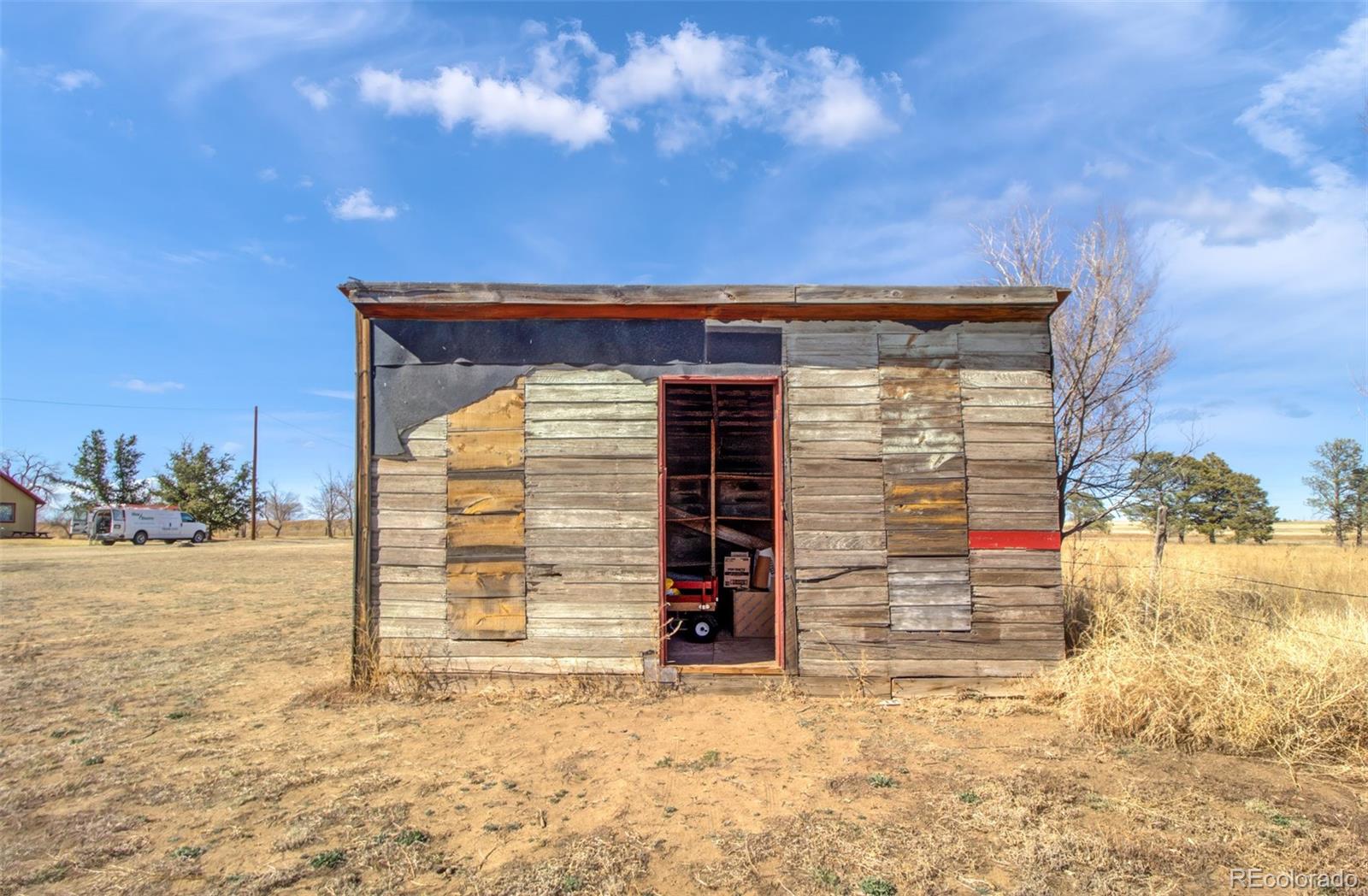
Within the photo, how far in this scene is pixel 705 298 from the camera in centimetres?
683

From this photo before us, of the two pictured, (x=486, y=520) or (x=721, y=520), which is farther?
(x=721, y=520)

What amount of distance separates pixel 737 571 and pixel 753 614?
589 mm

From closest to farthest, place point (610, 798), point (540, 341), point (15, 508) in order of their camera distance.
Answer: point (610, 798)
point (540, 341)
point (15, 508)

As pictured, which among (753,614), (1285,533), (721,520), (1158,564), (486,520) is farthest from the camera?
(1285,533)

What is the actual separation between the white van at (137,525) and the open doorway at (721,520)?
117 ft

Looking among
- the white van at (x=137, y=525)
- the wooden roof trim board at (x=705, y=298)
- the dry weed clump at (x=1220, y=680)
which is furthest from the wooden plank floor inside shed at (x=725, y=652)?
the white van at (x=137, y=525)

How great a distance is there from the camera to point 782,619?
6.83m

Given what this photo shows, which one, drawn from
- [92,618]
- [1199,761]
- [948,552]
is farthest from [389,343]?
[92,618]

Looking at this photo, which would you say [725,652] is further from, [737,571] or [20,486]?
[20,486]

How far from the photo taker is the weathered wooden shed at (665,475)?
680 cm

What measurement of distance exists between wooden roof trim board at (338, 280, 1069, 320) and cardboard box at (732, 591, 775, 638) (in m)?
4.06

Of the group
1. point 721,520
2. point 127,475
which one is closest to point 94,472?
point 127,475

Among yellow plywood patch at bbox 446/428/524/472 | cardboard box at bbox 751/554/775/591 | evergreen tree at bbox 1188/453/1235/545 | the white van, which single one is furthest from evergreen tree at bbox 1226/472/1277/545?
the white van

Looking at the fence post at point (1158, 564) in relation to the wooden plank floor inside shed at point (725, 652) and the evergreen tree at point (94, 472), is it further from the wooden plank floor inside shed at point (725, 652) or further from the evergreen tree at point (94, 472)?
the evergreen tree at point (94, 472)
